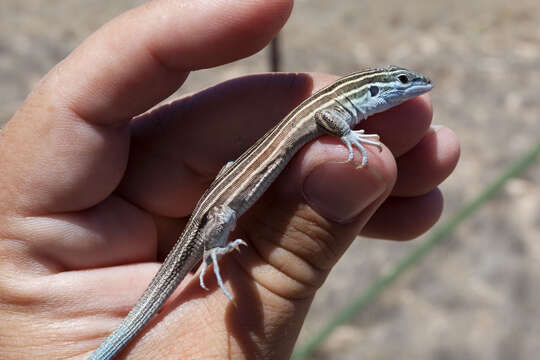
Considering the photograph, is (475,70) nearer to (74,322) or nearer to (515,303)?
(515,303)

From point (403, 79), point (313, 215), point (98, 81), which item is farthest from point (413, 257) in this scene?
point (98, 81)

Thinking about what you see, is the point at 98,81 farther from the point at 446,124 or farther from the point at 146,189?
the point at 446,124

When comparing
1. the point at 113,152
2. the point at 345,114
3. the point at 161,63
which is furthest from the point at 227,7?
the point at 113,152

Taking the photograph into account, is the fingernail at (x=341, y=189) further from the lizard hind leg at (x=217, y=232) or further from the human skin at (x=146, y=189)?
the lizard hind leg at (x=217, y=232)

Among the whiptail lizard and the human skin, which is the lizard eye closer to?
the whiptail lizard

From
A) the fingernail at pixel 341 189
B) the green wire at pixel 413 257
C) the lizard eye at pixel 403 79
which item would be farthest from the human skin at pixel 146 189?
the green wire at pixel 413 257

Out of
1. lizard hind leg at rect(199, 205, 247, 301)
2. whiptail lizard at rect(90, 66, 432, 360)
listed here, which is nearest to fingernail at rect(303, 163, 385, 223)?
whiptail lizard at rect(90, 66, 432, 360)

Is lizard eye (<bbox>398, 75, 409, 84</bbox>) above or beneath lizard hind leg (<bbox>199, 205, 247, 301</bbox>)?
above

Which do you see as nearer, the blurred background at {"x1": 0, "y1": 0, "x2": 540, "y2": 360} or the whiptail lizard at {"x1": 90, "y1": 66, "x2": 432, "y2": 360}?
the whiptail lizard at {"x1": 90, "y1": 66, "x2": 432, "y2": 360}
